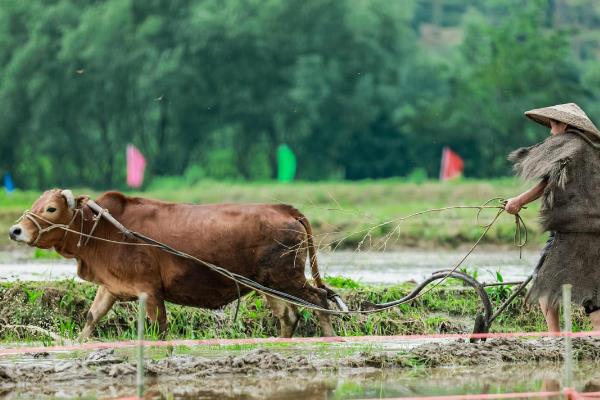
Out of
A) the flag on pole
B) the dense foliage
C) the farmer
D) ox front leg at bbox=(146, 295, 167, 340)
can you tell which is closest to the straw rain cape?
the farmer

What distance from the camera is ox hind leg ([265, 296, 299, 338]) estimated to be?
11047 millimetres

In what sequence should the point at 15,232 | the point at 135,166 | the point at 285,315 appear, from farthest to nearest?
the point at 135,166 → the point at 285,315 → the point at 15,232

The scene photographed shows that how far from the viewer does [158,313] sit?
1056 centimetres

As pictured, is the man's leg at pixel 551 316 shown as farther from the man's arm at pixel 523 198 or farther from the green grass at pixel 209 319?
the green grass at pixel 209 319

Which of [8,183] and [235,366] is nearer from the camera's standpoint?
[235,366]

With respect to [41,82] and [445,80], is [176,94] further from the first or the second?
[445,80]

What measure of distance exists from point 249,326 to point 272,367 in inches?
89.5

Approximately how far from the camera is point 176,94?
55281 mm

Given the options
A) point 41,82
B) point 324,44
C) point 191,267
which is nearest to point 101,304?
point 191,267

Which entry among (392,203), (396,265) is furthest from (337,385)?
(392,203)

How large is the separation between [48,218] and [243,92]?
46.5m

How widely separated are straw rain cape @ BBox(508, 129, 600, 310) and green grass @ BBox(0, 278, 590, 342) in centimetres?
196

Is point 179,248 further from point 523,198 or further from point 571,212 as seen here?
point 571,212

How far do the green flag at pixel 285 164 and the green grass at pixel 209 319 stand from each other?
4365 centimetres
